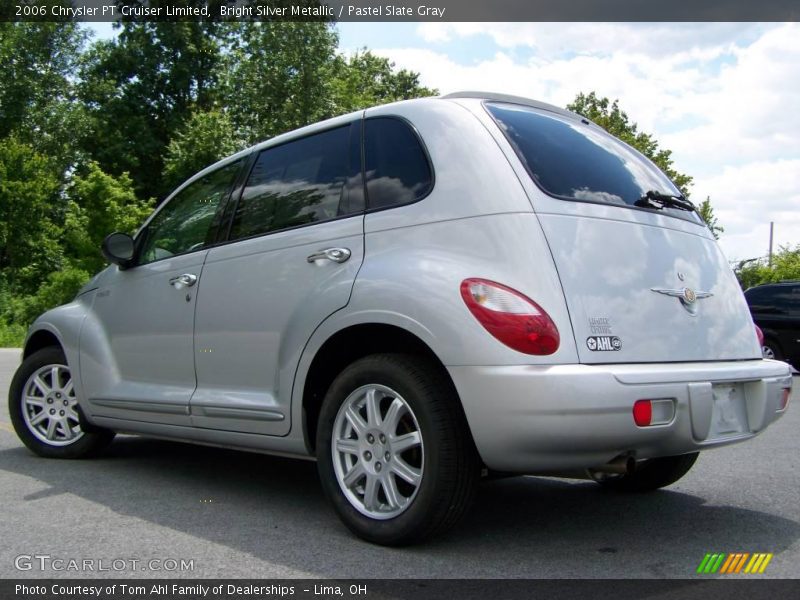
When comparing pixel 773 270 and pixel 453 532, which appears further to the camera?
pixel 773 270

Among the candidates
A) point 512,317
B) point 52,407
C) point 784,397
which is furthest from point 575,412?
point 52,407

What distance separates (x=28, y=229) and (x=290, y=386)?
3614 cm

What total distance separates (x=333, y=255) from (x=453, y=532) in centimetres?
132

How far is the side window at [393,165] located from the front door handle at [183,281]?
1.27 metres

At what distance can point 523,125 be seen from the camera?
379 cm

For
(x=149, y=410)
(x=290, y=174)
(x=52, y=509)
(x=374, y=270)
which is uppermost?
(x=290, y=174)

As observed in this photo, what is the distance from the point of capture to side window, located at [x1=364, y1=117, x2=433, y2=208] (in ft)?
12.1

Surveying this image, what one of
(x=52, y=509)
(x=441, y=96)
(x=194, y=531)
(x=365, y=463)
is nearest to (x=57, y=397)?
(x=52, y=509)

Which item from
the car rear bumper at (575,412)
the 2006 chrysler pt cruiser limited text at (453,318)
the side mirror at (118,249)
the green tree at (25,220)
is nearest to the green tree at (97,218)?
the green tree at (25,220)

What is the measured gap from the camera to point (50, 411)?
5.61m

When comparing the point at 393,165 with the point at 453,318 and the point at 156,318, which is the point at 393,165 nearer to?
the point at 453,318

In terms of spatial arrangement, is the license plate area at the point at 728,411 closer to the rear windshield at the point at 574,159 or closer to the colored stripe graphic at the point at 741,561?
the colored stripe graphic at the point at 741,561

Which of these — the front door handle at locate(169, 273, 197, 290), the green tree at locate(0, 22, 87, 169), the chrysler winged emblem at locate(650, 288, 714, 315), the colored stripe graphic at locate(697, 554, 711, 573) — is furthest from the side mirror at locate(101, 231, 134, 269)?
the green tree at locate(0, 22, 87, 169)

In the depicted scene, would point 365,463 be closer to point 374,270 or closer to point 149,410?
point 374,270
